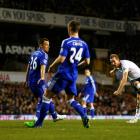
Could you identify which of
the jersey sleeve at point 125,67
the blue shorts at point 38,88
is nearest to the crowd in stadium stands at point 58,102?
the blue shorts at point 38,88

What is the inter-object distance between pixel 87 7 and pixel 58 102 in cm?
992

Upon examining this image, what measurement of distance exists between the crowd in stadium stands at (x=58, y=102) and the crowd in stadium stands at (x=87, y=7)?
5.25 metres

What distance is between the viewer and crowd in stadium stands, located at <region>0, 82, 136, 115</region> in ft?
98.2

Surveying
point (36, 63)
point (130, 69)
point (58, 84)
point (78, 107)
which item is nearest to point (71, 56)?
point (58, 84)

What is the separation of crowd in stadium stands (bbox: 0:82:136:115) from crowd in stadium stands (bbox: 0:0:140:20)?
5248 millimetres

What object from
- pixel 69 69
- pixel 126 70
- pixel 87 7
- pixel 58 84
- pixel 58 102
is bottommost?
pixel 58 84

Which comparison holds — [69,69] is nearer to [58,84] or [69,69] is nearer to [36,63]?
[58,84]

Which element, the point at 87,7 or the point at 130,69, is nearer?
the point at 130,69

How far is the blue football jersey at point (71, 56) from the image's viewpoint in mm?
12320

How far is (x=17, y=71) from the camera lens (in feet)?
116

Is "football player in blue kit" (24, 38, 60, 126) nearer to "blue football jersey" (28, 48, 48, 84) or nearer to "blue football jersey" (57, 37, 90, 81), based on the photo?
"blue football jersey" (28, 48, 48, 84)

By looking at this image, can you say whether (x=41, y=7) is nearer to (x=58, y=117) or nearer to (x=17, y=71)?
(x=17, y=71)

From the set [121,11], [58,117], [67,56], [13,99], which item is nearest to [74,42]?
[67,56]

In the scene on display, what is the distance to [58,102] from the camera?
3241 cm
